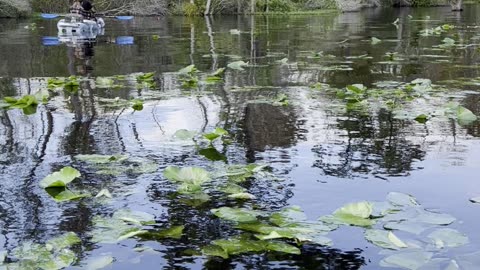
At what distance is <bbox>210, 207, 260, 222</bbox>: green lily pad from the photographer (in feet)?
11.1

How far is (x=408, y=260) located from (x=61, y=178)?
2.20m

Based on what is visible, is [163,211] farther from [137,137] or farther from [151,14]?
[151,14]

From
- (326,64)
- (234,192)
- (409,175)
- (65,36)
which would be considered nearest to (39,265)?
(234,192)

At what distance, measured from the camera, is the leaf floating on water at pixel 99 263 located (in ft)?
9.37

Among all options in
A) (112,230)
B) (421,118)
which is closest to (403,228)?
(112,230)

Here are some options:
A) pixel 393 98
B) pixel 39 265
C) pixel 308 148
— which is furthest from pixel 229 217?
pixel 393 98

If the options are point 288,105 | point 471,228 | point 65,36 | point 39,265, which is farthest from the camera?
point 65,36

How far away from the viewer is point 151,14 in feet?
113

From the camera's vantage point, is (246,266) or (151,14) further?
(151,14)

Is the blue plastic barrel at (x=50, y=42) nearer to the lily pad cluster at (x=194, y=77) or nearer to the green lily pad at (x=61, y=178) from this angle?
the lily pad cluster at (x=194, y=77)

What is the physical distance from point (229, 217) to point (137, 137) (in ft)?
7.24

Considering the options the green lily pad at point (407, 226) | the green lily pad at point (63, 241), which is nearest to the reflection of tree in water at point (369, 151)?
the green lily pad at point (407, 226)

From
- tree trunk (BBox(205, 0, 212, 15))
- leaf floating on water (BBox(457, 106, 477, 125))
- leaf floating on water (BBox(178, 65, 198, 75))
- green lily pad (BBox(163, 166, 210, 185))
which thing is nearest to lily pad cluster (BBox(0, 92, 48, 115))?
leaf floating on water (BBox(178, 65, 198, 75))

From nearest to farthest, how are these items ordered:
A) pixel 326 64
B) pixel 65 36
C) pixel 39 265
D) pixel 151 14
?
pixel 39 265
pixel 326 64
pixel 65 36
pixel 151 14
